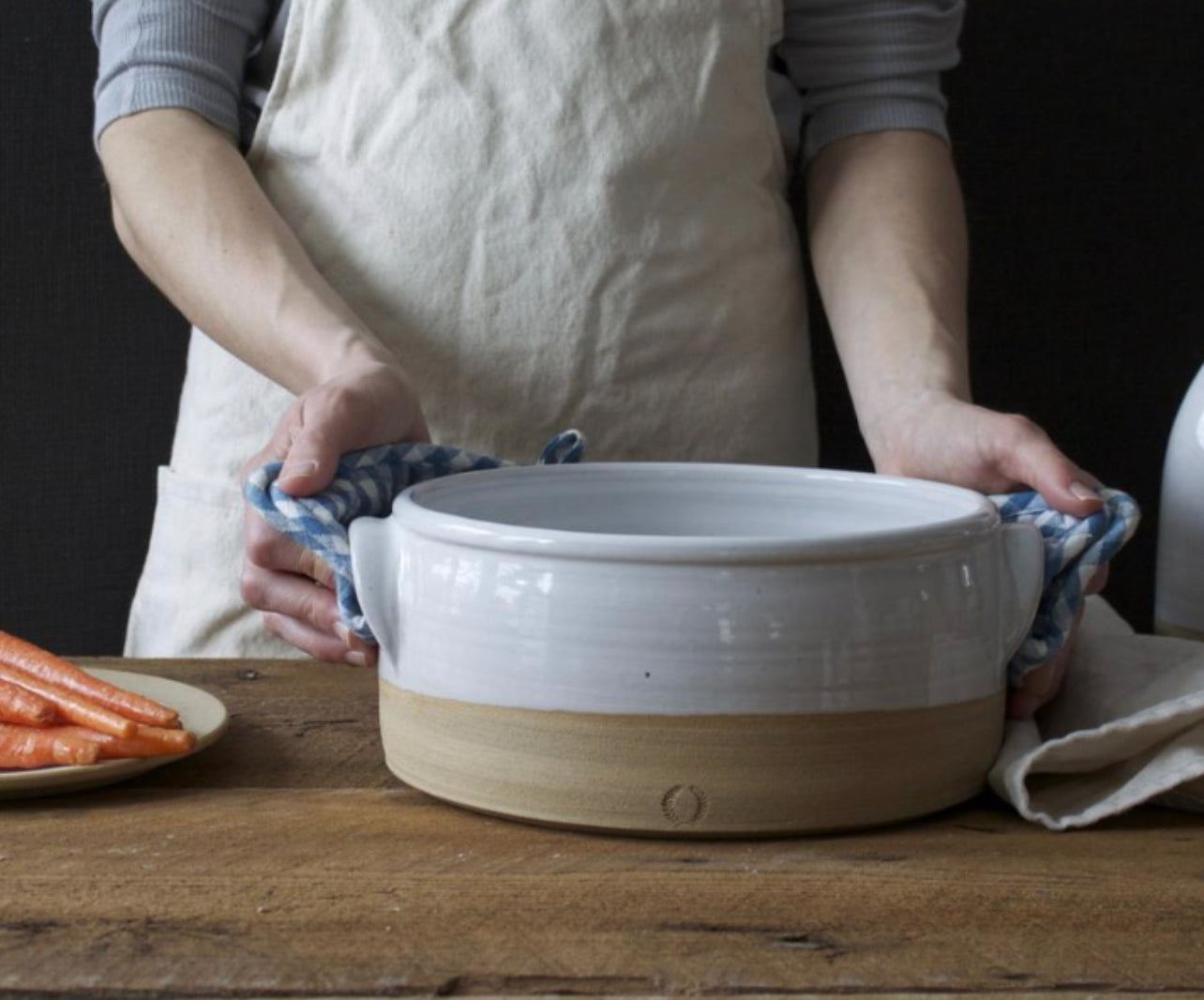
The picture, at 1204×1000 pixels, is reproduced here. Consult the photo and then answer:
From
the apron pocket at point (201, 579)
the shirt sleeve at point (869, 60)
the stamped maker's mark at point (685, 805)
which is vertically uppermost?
the shirt sleeve at point (869, 60)

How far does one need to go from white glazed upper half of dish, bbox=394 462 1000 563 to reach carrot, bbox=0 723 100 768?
16cm

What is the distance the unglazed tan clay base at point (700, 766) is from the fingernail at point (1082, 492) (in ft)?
0.37

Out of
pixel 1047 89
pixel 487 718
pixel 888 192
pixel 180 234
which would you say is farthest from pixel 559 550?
pixel 1047 89

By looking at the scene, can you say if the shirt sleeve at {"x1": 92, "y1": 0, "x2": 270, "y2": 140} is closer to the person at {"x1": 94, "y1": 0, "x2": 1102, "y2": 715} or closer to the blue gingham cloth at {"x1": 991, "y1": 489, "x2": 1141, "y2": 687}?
the person at {"x1": 94, "y1": 0, "x2": 1102, "y2": 715}

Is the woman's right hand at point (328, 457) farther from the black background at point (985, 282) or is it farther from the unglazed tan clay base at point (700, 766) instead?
the black background at point (985, 282)

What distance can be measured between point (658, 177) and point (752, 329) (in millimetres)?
120

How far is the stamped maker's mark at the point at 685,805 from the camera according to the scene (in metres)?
→ 0.63

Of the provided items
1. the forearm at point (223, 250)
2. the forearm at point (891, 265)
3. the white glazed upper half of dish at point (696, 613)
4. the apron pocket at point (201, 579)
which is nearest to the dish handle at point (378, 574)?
the white glazed upper half of dish at point (696, 613)

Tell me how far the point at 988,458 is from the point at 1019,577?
0.49 feet

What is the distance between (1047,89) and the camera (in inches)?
64.7

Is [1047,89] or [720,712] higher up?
[1047,89]

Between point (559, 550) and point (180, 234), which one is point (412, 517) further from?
point (180, 234)

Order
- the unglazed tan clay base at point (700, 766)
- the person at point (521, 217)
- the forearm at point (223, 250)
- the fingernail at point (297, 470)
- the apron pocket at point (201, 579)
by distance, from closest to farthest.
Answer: the unglazed tan clay base at point (700, 766), the fingernail at point (297, 470), the forearm at point (223, 250), the person at point (521, 217), the apron pocket at point (201, 579)

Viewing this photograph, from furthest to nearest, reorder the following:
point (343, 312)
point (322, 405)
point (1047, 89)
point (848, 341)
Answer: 1. point (1047, 89)
2. point (848, 341)
3. point (343, 312)
4. point (322, 405)
